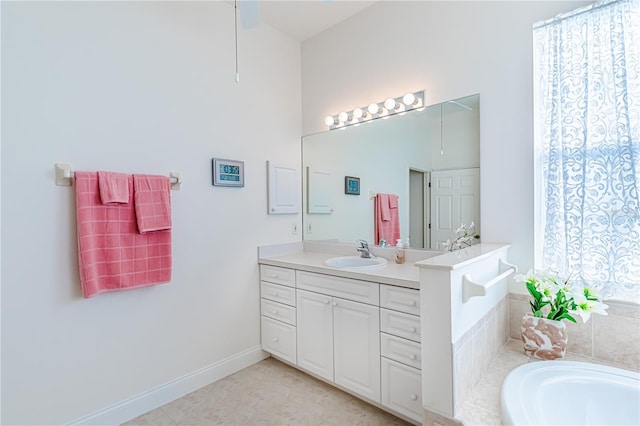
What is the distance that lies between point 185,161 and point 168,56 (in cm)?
71

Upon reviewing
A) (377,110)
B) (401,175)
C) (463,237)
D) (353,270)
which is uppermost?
(377,110)

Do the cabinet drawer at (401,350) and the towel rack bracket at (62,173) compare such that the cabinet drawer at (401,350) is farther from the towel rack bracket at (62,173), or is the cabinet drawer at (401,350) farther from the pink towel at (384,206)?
the towel rack bracket at (62,173)

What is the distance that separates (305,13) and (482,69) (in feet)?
4.88

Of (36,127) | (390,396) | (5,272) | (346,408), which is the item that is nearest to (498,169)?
(390,396)

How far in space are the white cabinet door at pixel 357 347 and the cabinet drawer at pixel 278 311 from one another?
0.43 meters

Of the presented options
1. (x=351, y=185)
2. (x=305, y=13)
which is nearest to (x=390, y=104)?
(x=351, y=185)

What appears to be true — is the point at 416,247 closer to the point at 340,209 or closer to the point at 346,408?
the point at 340,209

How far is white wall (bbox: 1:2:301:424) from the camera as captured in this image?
1578 millimetres

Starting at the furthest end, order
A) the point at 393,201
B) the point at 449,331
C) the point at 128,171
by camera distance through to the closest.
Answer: the point at 393,201, the point at 128,171, the point at 449,331

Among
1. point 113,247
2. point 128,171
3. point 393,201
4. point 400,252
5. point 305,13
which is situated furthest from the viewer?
point 305,13

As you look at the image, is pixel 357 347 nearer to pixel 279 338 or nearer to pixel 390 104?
pixel 279 338

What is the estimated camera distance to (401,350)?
1.74 metres

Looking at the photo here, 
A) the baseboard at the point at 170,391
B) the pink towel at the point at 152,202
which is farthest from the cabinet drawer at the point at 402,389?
the pink towel at the point at 152,202

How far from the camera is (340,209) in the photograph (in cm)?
281
